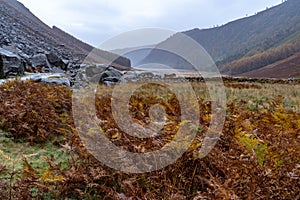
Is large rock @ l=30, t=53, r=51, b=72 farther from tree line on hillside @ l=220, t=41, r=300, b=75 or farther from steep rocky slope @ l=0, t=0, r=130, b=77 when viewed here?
tree line on hillside @ l=220, t=41, r=300, b=75

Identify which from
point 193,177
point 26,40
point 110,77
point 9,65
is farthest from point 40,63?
point 193,177

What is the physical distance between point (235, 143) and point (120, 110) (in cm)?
216

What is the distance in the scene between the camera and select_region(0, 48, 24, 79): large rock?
987 cm

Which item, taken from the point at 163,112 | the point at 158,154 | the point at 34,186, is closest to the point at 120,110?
the point at 163,112

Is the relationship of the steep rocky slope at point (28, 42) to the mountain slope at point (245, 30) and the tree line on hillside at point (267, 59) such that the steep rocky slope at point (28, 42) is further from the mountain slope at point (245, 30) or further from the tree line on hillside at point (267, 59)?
the mountain slope at point (245, 30)

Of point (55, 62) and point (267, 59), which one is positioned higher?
point (267, 59)

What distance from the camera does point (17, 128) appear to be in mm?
4129

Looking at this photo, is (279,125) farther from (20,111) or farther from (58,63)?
(58,63)

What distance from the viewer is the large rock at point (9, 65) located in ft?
32.4

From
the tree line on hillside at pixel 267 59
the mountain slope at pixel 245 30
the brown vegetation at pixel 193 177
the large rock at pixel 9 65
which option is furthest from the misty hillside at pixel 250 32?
the brown vegetation at pixel 193 177

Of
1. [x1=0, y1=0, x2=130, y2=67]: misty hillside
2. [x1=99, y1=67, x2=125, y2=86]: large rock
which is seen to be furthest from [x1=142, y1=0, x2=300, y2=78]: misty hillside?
[x1=99, y1=67, x2=125, y2=86]: large rock

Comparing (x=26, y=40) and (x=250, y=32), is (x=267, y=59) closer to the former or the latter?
(x=26, y=40)

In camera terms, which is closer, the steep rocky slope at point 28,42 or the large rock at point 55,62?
the steep rocky slope at point 28,42

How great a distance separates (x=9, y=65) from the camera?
33.0 feet
